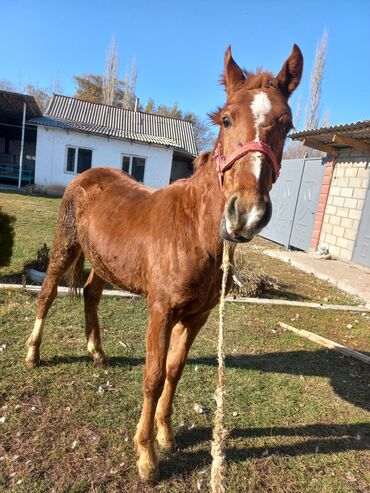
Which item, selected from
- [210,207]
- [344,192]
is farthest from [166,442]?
[344,192]

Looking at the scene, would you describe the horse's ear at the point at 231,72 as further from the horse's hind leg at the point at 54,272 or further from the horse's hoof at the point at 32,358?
the horse's hoof at the point at 32,358

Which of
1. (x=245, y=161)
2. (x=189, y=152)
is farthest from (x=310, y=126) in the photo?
(x=245, y=161)

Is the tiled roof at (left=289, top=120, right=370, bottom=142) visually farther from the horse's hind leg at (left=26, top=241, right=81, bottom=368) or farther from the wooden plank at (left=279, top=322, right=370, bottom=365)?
the horse's hind leg at (left=26, top=241, right=81, bottom=368)

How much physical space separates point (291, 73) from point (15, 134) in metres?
28.4

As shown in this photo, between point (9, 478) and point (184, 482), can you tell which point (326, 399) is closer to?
point (184, 482)

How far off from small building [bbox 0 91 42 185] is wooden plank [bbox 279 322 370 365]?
56.2 ft

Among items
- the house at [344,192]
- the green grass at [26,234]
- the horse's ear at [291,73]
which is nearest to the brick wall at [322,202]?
the house at [344,192]

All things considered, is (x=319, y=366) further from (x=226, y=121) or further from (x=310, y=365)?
(x=226, y=121)

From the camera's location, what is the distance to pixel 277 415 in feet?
10.2

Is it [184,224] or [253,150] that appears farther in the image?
[184,224]

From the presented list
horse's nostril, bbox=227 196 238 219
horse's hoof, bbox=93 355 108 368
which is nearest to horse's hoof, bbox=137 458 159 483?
horse's hoof, bbox=93 355 108 368

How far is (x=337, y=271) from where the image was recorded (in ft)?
28.5

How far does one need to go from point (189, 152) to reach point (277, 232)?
36.4 feet

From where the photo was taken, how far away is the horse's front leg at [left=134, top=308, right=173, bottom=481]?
7.39 ft
